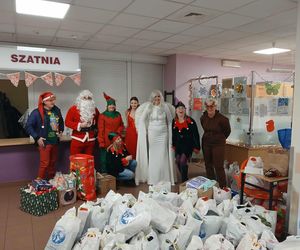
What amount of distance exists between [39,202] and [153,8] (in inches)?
99.1

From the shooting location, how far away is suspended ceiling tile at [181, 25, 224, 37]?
373 cm

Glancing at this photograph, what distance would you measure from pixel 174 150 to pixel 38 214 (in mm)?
2165

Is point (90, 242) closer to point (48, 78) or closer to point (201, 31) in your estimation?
point (201, 31)

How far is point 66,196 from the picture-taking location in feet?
11.5

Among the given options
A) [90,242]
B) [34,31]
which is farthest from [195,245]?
[34,31]

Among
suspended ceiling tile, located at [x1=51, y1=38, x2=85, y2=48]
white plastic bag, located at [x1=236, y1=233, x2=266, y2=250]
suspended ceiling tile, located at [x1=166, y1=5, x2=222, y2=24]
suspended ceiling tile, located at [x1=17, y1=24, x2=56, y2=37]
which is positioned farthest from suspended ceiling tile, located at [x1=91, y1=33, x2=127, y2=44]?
white plastic bag, located at [x1=236, y1=233, x2=266, y2=250]

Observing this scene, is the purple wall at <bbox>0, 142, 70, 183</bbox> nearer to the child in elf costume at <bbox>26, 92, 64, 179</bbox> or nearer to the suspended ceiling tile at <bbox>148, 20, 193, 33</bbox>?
the child in elf costume at <bbox>26, 92, 64, 179</bbox>

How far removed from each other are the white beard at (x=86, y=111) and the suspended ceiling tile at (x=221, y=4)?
218 centimetres

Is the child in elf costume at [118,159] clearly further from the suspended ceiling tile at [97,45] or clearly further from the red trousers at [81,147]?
the suspended ceiling tile at [97,45]

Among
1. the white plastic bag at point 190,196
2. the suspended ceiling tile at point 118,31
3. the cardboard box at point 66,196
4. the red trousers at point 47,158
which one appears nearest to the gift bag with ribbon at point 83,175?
the cardboard box at point 66,196

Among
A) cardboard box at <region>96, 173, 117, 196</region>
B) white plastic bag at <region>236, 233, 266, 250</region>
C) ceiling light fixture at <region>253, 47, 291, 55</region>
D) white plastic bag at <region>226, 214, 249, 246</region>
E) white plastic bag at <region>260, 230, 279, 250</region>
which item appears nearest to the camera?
white plastic bag at <region>236, 233, 266, 250</region>

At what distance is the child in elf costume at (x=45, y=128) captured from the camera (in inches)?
161

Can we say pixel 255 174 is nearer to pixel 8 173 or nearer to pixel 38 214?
pixel 38 214

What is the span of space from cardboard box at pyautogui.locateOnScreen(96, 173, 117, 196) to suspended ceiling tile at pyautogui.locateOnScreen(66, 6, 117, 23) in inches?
83.0
